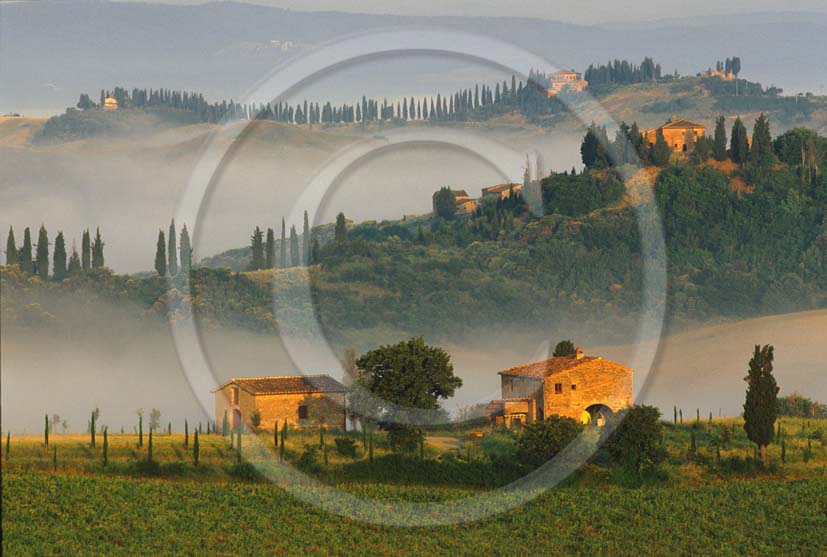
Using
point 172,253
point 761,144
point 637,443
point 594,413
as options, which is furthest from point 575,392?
point 761,144

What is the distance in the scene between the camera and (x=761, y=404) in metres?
66.7

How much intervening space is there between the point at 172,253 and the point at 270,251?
47.4ft

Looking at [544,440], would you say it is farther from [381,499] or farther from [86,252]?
[86,252]

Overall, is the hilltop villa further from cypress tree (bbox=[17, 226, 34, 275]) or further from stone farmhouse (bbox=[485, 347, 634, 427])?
stone farmhouse (bbox=[485, 347, 634, 427])

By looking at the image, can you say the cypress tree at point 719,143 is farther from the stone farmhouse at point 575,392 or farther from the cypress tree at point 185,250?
the stone farmhouse at point 575,392

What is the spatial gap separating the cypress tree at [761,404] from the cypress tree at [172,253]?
88.8 meters

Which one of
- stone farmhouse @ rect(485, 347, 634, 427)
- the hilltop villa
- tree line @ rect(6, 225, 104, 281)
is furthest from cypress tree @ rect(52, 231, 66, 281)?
stone farmhouse @ rect(485, 347, 634, 427)

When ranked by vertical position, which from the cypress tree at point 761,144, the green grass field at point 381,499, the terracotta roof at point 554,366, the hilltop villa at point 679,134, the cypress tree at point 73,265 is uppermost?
the hilltop villa at point 679,134

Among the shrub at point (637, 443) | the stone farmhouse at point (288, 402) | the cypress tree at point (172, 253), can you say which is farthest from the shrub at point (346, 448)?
the cypress tree at point (172, 253)

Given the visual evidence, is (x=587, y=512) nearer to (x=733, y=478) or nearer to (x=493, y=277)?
(x=733, y=478)

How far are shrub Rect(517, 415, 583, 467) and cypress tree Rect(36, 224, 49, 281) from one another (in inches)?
3710

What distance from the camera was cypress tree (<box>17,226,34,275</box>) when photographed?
491ft

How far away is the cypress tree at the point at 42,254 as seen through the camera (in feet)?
483

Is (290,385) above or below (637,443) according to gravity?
above
